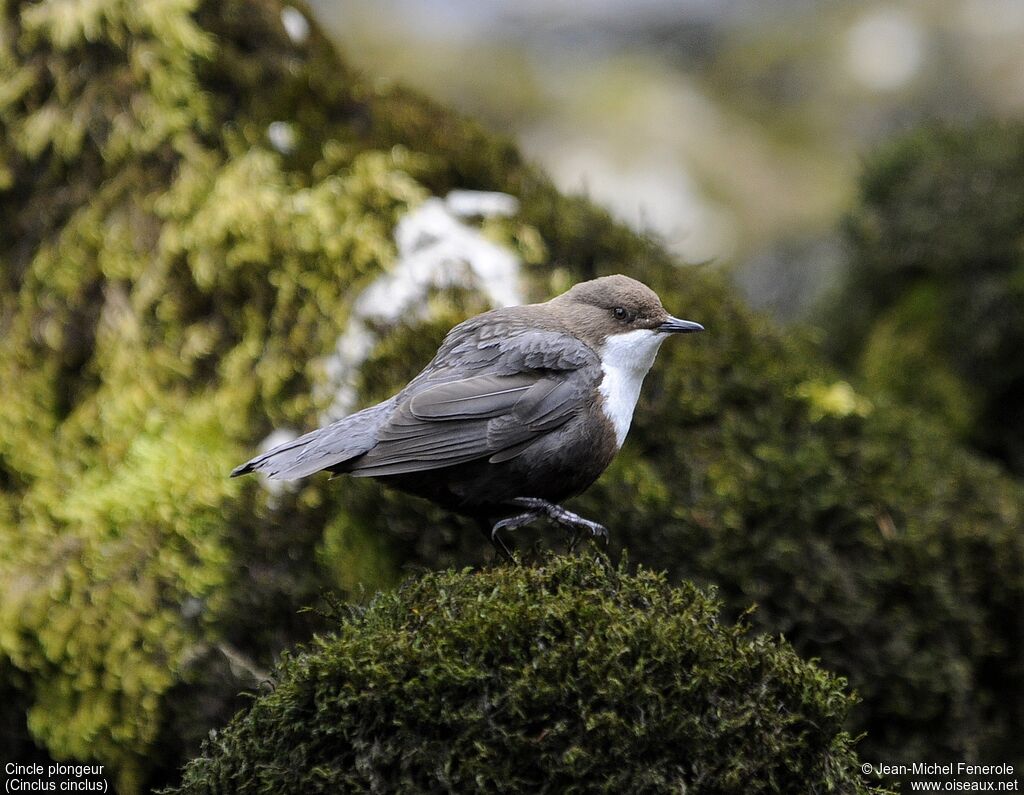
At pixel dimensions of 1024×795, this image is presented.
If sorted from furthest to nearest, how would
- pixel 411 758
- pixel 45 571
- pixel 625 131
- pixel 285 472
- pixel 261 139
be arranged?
pixel 625 131 → pixel 261 139 → pixel 45 571 → pixel 285 472 → pixel 411 758

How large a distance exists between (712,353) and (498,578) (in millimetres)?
1996

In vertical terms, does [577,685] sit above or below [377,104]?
below

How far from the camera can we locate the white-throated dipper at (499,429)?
314 cm

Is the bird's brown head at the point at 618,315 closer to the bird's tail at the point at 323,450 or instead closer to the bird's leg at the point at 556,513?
the bird's leg at the point at 556,513

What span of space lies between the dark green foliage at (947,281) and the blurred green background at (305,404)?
5 cm

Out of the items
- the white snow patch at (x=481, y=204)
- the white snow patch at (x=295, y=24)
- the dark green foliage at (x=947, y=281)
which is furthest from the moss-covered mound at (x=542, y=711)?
the dark green foliage at (x=947, y=281)

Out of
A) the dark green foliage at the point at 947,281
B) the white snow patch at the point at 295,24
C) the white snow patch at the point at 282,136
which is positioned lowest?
the dark green foliage at the point at 947,281

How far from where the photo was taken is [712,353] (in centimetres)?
434

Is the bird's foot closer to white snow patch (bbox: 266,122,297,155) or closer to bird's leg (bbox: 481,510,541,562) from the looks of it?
bird's leg (bbox: 481,510,541,562)

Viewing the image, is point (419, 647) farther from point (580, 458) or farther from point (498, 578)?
point (580, 458)

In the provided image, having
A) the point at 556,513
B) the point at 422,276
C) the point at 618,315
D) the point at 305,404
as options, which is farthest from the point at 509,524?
the point at 422,276

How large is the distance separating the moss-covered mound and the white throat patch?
0.92 m

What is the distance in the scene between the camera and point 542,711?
239 cm

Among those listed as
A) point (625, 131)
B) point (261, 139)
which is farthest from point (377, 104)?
point (625, 131)
